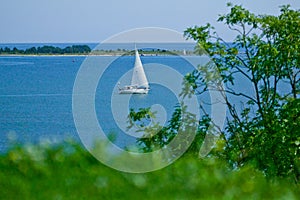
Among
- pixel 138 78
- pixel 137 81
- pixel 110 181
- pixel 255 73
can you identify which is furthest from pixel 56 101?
pixel 110 181

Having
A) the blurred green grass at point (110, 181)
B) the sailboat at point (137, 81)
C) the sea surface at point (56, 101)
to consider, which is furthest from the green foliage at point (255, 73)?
the blurred green grass at point (110, 181)

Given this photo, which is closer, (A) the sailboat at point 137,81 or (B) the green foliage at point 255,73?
(B) the green foliage at point 255,73

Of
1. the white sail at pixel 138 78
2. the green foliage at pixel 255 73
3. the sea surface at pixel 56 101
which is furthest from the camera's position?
the white sail at pixel 138 78

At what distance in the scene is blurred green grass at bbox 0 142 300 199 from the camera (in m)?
3.52

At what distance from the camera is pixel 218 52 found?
6.36 metres

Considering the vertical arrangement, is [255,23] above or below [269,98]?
above

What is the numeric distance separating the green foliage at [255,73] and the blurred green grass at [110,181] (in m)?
1.98

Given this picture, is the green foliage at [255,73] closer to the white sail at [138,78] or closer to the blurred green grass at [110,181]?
the white sail at [138,78]

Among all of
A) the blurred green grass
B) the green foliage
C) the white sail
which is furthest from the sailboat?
the blurred green grass

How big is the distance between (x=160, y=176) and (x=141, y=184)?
0.64 ft

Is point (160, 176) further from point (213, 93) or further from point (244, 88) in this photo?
point (244, 88)

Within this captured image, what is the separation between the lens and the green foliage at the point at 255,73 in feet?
19.9

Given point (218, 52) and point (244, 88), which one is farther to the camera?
point (244, 88)

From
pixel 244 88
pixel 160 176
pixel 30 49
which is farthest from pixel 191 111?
pixel 30 49
